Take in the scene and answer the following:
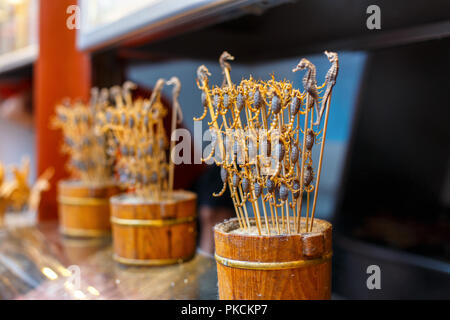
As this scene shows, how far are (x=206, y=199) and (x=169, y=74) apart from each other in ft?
2.40

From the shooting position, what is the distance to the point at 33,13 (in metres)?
3.43

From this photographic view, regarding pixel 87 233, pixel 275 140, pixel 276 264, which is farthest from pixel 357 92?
pixel 87 233

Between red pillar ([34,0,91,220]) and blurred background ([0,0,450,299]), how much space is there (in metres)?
0.26

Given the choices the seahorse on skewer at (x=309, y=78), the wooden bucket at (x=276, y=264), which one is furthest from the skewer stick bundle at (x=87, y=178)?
the seahorse on skewer at (x=309, y=78)

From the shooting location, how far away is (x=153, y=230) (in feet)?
6.73

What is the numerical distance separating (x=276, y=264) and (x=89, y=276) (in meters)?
1.02

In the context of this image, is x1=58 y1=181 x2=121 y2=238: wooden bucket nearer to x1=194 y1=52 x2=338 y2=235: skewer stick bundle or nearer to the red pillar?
the red pillar

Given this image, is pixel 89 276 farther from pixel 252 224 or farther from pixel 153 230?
pixel 252 224

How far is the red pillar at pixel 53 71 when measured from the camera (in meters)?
3.27

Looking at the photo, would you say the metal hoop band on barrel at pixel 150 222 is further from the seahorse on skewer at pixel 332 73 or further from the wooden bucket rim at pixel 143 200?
the seahorse on skewer at pixel 332 73

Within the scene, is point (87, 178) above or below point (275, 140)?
below
